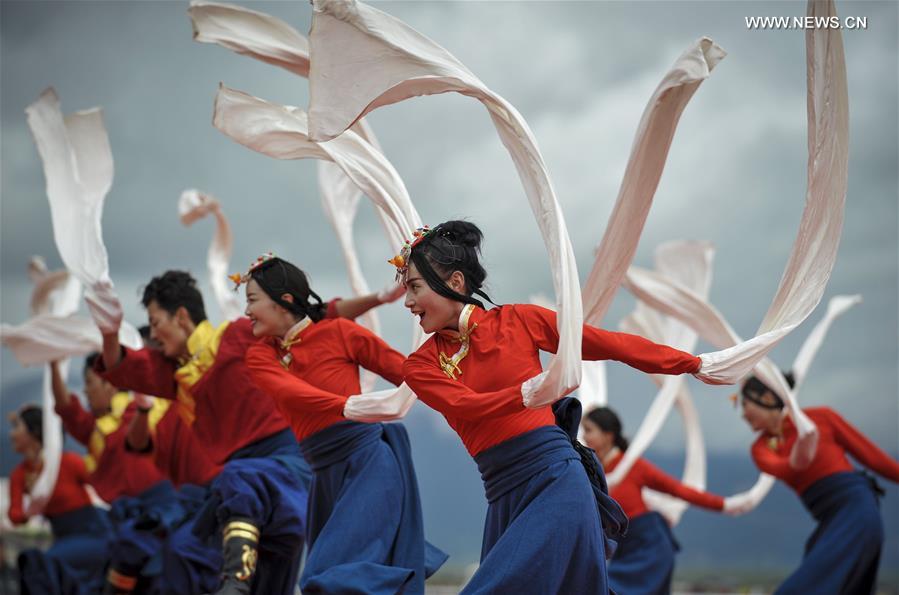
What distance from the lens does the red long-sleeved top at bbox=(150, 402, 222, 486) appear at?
16.8 feet

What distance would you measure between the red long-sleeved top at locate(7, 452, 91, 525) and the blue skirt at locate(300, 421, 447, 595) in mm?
3435

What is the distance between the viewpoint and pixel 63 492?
6504 millimetres

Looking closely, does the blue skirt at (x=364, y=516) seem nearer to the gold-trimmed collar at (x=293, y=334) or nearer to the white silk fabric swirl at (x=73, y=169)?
the gold-trimmed collar at (x=293, y=334)

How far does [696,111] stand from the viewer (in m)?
10.3

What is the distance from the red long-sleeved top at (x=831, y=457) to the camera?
16.8ft

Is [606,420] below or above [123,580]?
above

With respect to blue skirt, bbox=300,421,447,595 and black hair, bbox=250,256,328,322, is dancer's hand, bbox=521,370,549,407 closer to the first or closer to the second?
blue skirt, bbox=300,421,447,595

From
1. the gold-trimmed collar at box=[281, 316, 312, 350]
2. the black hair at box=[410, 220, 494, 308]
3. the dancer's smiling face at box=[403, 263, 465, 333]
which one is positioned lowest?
the gold-trimmed collar at box=[281, 316, 312, 350]

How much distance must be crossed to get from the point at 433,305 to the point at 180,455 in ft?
8.90

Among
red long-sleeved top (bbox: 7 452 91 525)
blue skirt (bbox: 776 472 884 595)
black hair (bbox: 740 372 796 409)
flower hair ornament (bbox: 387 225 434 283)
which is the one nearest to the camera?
flower hair ornament (bbox: 387 225 434 283)

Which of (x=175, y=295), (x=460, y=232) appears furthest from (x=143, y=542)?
(x=460, y=232)

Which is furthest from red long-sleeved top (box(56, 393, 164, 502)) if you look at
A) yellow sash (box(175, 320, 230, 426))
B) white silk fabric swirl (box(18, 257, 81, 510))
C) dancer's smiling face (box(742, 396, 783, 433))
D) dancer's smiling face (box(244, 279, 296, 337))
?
dancer's smiling face (box(742, 396, 783, 433))

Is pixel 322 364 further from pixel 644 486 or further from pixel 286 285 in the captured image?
pixel 644 486

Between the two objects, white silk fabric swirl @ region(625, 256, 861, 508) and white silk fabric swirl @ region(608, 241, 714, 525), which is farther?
white silk fabric swirl @ region(608, 241, 714, 525)
